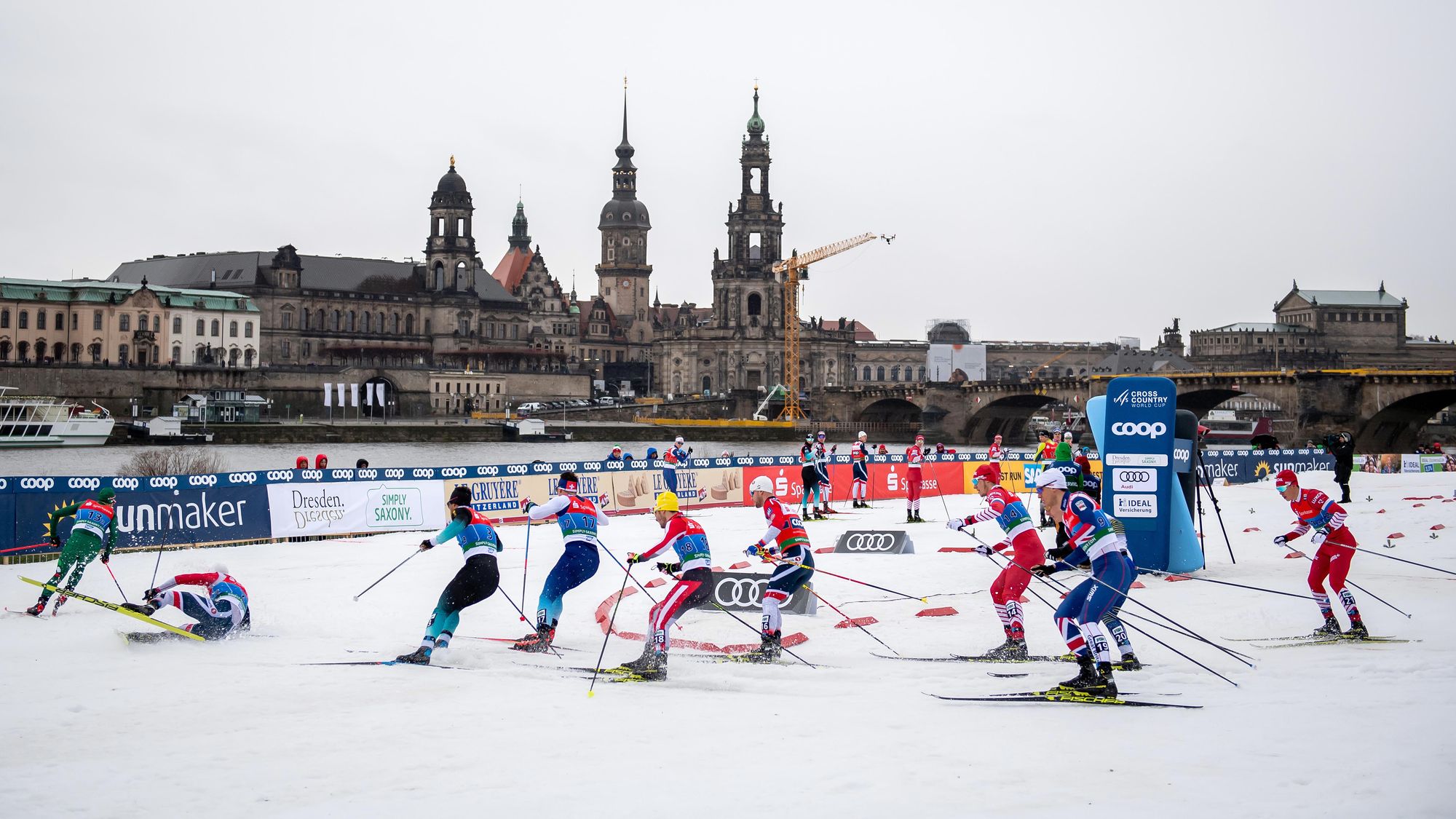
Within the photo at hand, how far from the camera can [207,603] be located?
1338 cm

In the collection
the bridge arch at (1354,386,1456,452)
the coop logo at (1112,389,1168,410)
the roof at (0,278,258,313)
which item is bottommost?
the coop logo at (1112,389,1168,410)

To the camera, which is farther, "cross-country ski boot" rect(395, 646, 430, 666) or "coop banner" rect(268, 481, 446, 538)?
"coop banner" rect(268, 481, 446, 538)

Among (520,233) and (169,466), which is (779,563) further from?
(520,233)

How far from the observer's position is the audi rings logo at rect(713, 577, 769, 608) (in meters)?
14.9

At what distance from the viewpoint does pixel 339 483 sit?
24.4 metres

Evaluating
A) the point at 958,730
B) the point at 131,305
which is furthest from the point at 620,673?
the point at 131,305

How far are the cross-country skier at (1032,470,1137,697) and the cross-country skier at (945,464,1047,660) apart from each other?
A: 74cm

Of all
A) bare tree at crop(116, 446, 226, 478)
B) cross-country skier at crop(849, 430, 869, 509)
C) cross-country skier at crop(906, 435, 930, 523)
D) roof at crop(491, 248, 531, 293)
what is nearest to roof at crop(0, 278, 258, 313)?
roof at crop(491, 248, 531, 293)

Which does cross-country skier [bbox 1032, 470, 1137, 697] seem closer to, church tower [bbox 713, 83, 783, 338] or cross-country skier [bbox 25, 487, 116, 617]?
cross-country skier [bbox 25, 487, 116, 617]

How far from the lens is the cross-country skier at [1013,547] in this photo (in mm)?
12547

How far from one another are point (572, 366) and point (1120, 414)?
134m

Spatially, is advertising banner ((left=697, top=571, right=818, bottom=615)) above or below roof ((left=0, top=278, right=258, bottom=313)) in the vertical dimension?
below

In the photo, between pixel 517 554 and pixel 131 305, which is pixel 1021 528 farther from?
pixel 131 305

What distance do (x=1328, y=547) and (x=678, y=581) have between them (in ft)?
21.0
